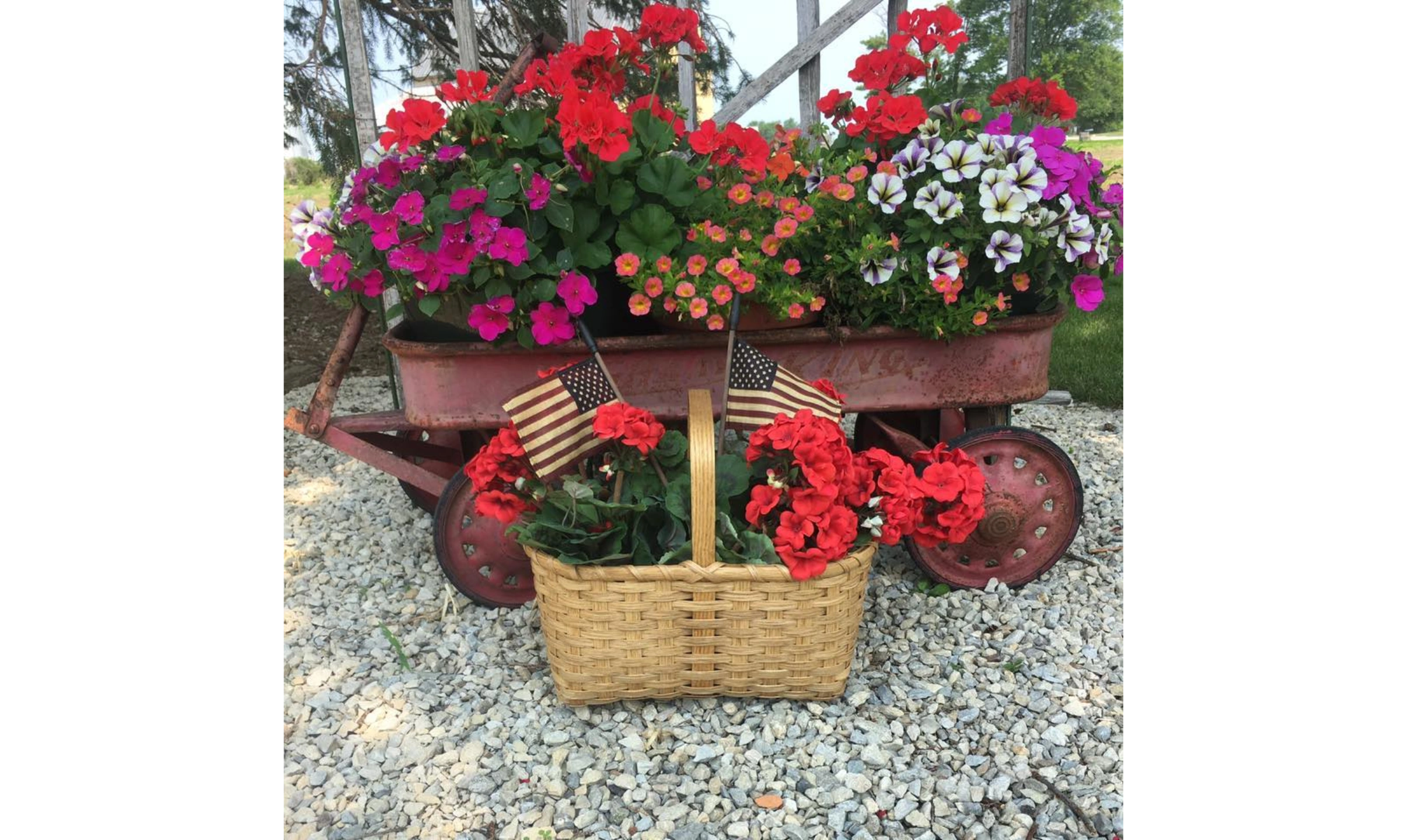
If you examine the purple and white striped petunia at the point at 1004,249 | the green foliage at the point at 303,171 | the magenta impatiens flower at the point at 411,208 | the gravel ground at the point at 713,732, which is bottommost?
the gravel ground at the point at 713,732

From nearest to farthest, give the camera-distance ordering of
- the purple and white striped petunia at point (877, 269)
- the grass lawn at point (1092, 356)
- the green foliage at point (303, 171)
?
the purple and white striped petunia at point (877, 269) < the green foliage at point (303, 171) < the grass lawn at point (1092, 356)

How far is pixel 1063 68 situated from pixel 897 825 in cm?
302

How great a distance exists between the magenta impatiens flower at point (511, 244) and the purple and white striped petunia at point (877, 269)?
706 millimetres

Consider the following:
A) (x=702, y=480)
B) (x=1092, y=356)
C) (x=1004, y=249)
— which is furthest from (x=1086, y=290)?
(x=1092, y=356)

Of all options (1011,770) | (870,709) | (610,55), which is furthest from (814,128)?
(1011,770)

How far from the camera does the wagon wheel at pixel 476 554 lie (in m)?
2.04

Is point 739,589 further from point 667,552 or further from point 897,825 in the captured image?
point 897,825

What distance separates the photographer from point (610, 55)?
1.96 m

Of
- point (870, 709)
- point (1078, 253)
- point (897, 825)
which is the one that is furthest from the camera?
point (1078, 253)

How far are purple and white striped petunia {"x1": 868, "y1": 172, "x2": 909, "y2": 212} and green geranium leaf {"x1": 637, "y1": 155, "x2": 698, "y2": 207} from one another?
0.39 m

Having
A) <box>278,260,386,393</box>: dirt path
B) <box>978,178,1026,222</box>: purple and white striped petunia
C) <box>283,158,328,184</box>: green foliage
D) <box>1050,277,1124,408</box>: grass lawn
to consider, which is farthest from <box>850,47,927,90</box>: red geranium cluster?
<box>278,260,386,393</box>: dirt path

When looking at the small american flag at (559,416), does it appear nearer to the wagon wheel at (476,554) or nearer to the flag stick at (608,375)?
the flag stick at (608,375)

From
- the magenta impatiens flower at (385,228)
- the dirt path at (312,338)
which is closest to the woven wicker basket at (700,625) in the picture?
the magenta impatiens flower at (385,228)

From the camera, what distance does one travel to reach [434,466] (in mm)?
2506
